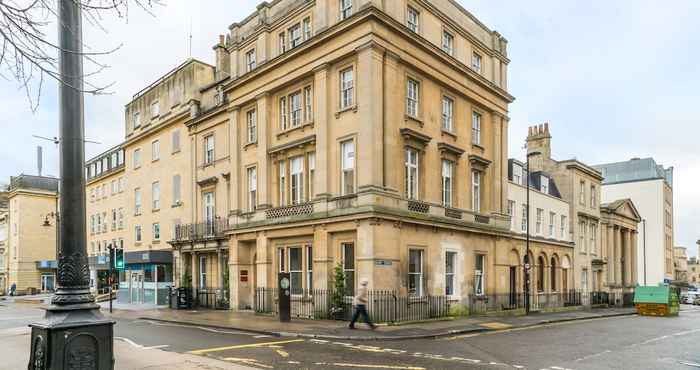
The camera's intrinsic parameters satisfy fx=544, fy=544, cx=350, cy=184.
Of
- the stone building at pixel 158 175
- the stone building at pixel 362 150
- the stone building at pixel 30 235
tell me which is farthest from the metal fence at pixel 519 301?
the stone building at pixel 30 235

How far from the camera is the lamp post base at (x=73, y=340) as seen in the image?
5395mm

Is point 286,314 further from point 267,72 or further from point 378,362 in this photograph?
point 267,72

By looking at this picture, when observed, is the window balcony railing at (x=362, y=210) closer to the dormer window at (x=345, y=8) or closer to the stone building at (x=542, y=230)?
the stone building at (x=542, y=230)

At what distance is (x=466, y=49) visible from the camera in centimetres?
2809

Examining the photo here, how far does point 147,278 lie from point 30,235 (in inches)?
1592

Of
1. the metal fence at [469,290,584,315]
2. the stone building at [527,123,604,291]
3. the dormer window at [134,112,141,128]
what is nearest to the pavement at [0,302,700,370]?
the metal fence at [469,290,584,315]

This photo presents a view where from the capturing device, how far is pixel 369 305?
66.2 ft

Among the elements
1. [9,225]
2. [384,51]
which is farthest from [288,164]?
[9,225]

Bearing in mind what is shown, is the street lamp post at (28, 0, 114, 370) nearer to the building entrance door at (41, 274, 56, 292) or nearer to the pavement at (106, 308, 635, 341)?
the pavement at (106, 308, 635, 341)

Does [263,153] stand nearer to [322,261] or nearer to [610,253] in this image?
[322,261]

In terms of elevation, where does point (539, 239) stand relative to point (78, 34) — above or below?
below

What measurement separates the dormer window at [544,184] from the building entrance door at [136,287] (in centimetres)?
2818

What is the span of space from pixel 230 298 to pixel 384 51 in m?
15.1

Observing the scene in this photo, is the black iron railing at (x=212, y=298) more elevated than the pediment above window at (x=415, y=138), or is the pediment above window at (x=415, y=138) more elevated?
the pediment above window at (x=415, y=138)
